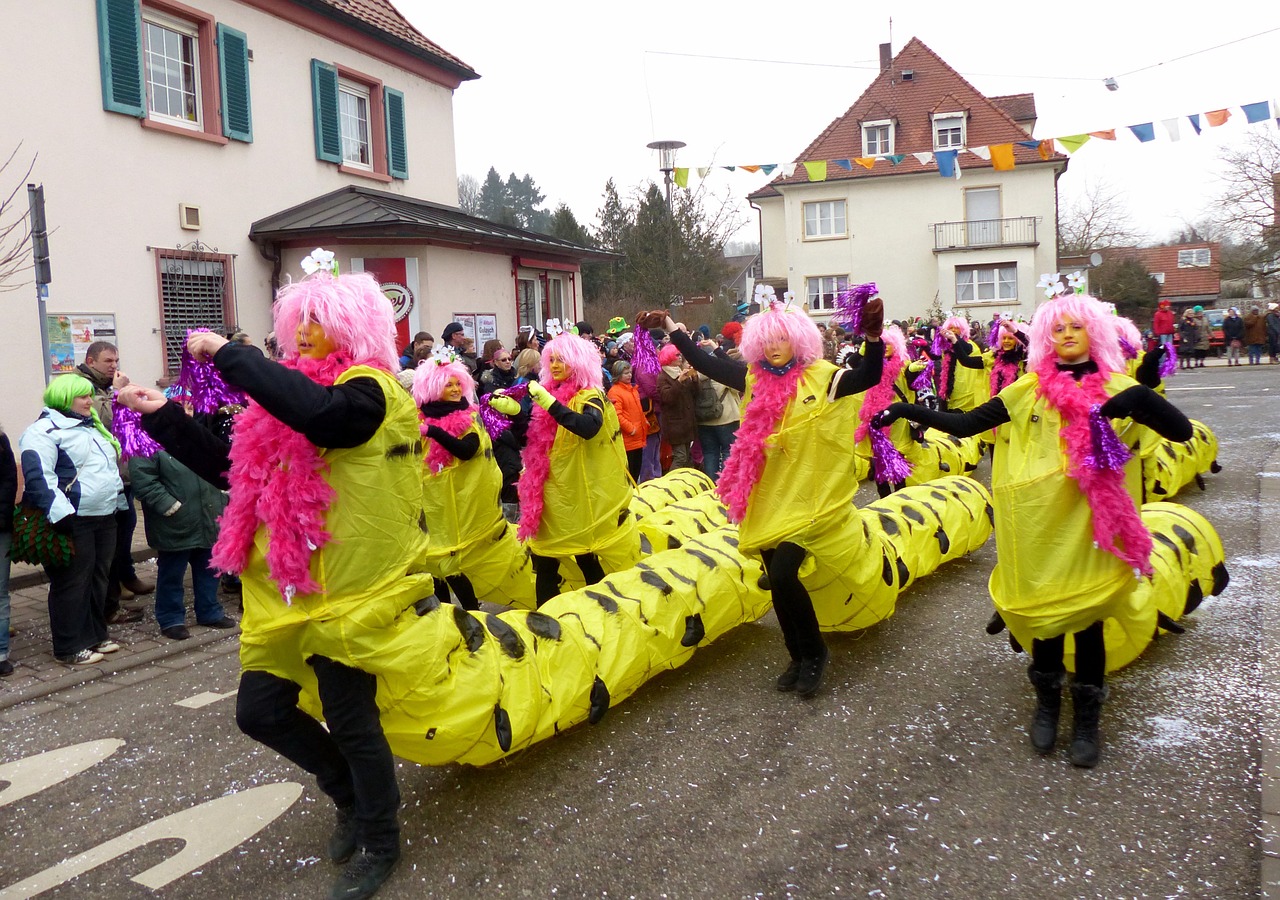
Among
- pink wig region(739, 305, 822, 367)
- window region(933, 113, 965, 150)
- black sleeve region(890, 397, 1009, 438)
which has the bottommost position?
black sleeve region(890, 397, 1009, 438)

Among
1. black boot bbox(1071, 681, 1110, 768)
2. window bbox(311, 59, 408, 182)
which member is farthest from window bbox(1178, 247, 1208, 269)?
black boot bbox(1071, 681, 1110, 768)

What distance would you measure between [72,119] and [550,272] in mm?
7568

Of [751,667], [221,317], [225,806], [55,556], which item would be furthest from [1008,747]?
[221,317]

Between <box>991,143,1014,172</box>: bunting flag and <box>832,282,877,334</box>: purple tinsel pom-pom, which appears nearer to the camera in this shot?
<box>832,282,877,334</box>: purple tinsel pom-pom

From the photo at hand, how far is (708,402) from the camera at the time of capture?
987cm

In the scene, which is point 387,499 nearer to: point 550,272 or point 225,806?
point 225,806

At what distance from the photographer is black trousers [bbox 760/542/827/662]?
4.38m

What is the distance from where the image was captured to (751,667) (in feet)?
16.1

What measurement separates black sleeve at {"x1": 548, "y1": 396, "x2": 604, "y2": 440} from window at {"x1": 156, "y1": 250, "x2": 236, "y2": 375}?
711 centimetres

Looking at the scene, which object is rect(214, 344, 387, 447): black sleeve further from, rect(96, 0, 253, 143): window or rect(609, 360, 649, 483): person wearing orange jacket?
rect(96, 0, 253, 143): window

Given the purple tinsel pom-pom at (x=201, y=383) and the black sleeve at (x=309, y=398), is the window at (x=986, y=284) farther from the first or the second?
the black sleeve at (x=309, y=398)

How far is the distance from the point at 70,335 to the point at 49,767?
696cm

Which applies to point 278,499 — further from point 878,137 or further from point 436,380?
point 878,137

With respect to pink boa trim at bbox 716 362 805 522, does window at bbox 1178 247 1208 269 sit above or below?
above
